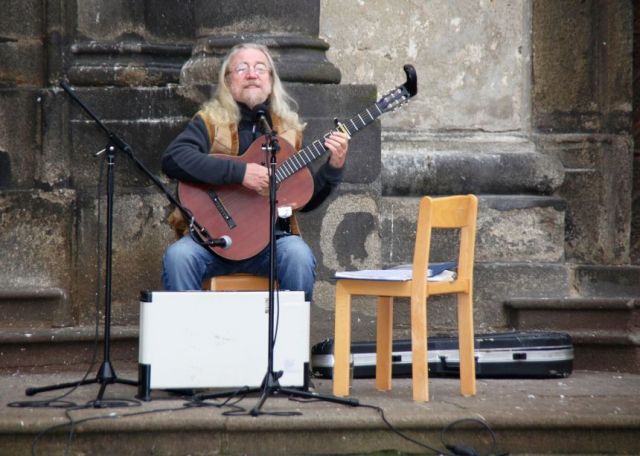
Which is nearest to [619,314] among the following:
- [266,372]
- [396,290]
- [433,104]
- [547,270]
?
[547,270]

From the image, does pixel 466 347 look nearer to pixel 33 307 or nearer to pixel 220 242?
pixel 220 242

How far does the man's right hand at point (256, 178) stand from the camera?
5.83 m

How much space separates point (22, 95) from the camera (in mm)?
7023

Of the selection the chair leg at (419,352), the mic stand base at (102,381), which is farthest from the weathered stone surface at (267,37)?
the mic stand base at (102,381)

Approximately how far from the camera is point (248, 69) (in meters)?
6.20

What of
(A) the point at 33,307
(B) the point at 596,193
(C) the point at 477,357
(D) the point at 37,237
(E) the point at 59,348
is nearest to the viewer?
(C) the point at 477,357

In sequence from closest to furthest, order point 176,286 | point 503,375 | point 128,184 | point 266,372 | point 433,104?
point 266,372 < point 176,286 < point 503,375 < point 128,184 < point 433,104

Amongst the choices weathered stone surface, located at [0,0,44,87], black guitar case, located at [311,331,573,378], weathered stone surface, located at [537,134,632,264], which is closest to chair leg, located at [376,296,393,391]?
black guitar case, located at [311,331,573,378]

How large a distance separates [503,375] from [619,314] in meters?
1.06

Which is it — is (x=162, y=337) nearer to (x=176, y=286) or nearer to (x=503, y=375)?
(x=176, y=286)

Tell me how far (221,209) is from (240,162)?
233mm

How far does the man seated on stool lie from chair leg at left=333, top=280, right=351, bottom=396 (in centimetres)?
23

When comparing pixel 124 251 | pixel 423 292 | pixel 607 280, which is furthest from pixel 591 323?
pixel 124 251

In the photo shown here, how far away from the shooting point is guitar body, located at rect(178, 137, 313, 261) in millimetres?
5922
